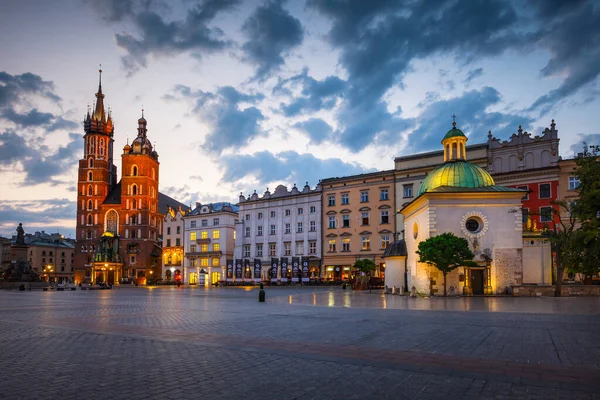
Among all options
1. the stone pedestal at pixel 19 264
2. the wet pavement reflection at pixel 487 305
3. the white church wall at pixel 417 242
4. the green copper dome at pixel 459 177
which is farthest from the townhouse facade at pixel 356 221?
the stone pedestal at pixel 19 264

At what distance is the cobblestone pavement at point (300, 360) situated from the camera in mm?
7625

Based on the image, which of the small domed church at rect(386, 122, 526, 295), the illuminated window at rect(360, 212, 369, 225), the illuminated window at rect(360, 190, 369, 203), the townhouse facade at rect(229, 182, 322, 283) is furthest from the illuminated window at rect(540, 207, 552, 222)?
the townhouse facade at rect(229, 182, 322, 283)

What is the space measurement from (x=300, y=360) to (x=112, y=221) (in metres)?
112

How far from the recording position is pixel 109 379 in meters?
8.38

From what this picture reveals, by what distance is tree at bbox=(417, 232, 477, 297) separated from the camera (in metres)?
35.8

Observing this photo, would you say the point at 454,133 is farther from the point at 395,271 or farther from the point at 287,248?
the point at 287,248

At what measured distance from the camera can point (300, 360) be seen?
33.3 ft

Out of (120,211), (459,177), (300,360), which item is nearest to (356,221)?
(459,177)

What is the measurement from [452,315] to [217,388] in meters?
15.3

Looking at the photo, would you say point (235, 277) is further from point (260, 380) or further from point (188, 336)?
point (260, 380)

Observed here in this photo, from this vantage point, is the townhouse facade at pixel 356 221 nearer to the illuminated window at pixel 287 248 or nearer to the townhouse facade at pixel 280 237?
the townhouse facade at pixel 280 237

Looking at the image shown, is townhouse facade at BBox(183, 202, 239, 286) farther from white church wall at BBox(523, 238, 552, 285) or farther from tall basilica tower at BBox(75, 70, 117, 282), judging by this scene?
white church wall at BBox(523, 238, 552, 285)

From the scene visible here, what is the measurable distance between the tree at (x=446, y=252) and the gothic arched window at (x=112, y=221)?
91834 millimetres

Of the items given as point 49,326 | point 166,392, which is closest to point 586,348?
point 166,392
